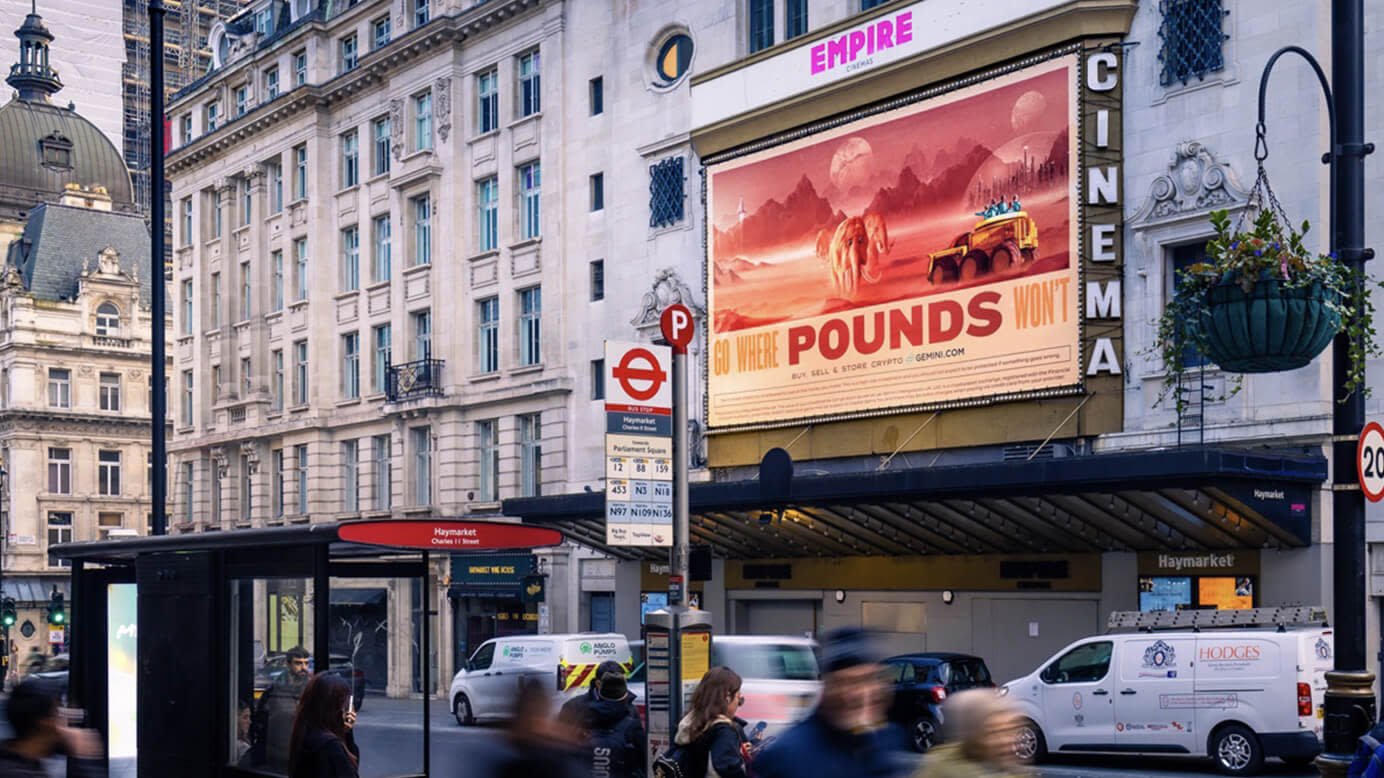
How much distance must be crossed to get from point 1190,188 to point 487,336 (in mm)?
22122

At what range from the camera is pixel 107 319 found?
87875 mm

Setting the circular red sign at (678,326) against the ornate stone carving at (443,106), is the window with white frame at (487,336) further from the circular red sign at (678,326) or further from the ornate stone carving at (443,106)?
the circular red sign at (678,326)

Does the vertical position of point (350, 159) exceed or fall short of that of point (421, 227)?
it exceeds it

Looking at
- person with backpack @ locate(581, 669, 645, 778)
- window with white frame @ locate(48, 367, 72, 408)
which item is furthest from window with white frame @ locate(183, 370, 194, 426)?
person with backpack @ locate(581, 669, 645, 778)

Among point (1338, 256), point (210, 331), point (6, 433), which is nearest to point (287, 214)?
point (210, 331)

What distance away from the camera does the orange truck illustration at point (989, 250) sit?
31.3 metres

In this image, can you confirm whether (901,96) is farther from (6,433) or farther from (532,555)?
(6,433)

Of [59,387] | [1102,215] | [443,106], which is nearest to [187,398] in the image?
[443,106]

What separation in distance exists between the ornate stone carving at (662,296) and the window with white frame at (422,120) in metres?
11.4

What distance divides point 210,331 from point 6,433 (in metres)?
29.6

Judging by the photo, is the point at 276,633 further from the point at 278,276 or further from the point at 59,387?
the point at 59,387

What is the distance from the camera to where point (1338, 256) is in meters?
11.4

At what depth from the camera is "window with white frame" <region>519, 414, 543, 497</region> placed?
44312 mm

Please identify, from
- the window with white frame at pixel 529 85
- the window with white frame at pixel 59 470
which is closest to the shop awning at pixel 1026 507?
the window with white frame at pixel 529 85
